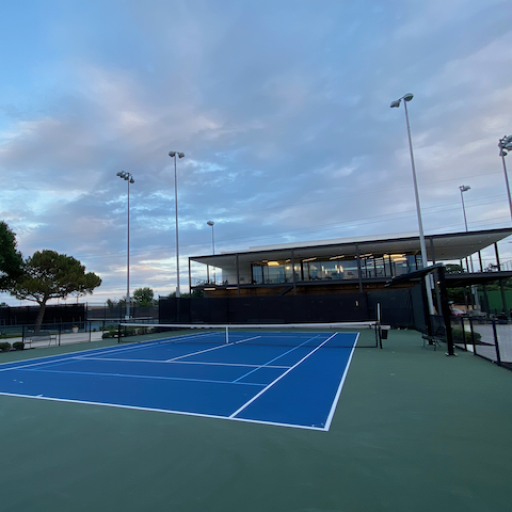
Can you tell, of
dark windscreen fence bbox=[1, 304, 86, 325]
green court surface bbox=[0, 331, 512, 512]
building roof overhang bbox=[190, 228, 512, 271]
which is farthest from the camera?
dark windscreen fence bbox=[1, 304, 86, 325]

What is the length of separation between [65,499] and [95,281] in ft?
109

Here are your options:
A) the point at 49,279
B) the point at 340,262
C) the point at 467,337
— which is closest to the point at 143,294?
the point at 49,279

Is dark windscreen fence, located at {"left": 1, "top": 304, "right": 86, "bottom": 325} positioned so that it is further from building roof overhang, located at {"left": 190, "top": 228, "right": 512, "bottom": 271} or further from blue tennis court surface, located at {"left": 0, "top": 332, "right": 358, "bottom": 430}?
blue tennis court surface, located at {"left": 0, "top": 332, "right": 358, "bottom": 430}

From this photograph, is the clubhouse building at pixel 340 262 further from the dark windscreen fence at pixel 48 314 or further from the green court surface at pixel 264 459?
the green court surface at pixel 264 459

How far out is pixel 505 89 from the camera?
15125 mm

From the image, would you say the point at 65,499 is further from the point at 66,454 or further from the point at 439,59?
the point at 439,59

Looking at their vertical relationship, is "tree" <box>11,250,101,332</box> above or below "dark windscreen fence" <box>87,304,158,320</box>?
above

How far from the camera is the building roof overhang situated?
96.0ft

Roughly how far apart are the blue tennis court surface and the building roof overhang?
761 inches

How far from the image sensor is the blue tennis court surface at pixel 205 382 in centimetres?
604

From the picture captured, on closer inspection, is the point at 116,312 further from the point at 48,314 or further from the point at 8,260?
the point at 8,260

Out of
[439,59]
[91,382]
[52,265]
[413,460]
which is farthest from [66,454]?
[52,265]

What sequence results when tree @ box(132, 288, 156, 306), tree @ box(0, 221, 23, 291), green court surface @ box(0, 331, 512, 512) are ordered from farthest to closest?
tree @ box(132, 288, 156, 306) < tree @ box(0, 221, 23, 291) < green court surface @ box(0, 331, 512, 512)

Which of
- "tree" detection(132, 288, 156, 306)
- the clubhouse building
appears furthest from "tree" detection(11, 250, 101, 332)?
"tree" detection(132, 288, 156, 306)
